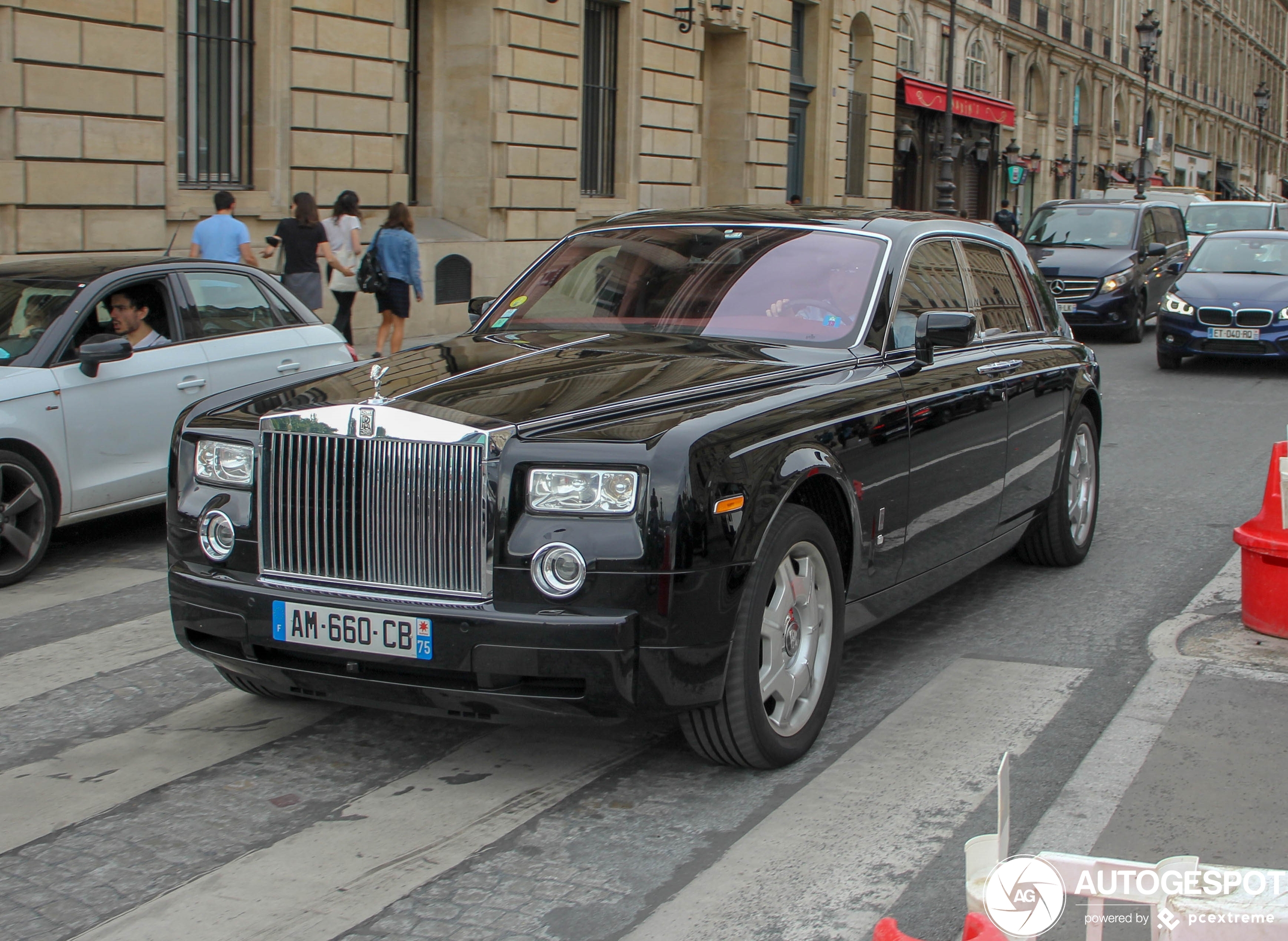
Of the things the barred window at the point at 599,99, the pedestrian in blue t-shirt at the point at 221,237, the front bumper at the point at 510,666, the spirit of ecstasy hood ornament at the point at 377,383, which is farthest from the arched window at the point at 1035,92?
the front bumper at the point at 510,666

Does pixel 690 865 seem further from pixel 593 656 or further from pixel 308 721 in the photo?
pixel 308 721

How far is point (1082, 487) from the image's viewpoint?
7289 millimetres

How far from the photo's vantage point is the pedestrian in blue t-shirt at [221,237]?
44.1ft

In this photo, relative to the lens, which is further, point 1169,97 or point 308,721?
point 1169,97

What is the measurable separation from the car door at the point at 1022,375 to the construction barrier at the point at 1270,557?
35.1 inches

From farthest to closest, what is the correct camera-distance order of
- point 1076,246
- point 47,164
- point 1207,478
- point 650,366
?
point 1076,246, point 47,164, point 1207,478, point 650,366

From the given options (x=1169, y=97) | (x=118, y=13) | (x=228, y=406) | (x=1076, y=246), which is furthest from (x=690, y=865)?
(x=1169, y=97)

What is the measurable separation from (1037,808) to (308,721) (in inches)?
89.5

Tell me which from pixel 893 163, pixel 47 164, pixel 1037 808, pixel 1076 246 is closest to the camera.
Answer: pixel 1037 808

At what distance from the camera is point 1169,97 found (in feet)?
233

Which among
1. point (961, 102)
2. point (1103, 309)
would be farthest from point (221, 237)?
point (961, 102)

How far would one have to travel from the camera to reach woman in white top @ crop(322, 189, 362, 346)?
15.6 m

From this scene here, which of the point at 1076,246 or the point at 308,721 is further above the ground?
the point at 1076,246

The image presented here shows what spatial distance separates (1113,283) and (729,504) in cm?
1741
